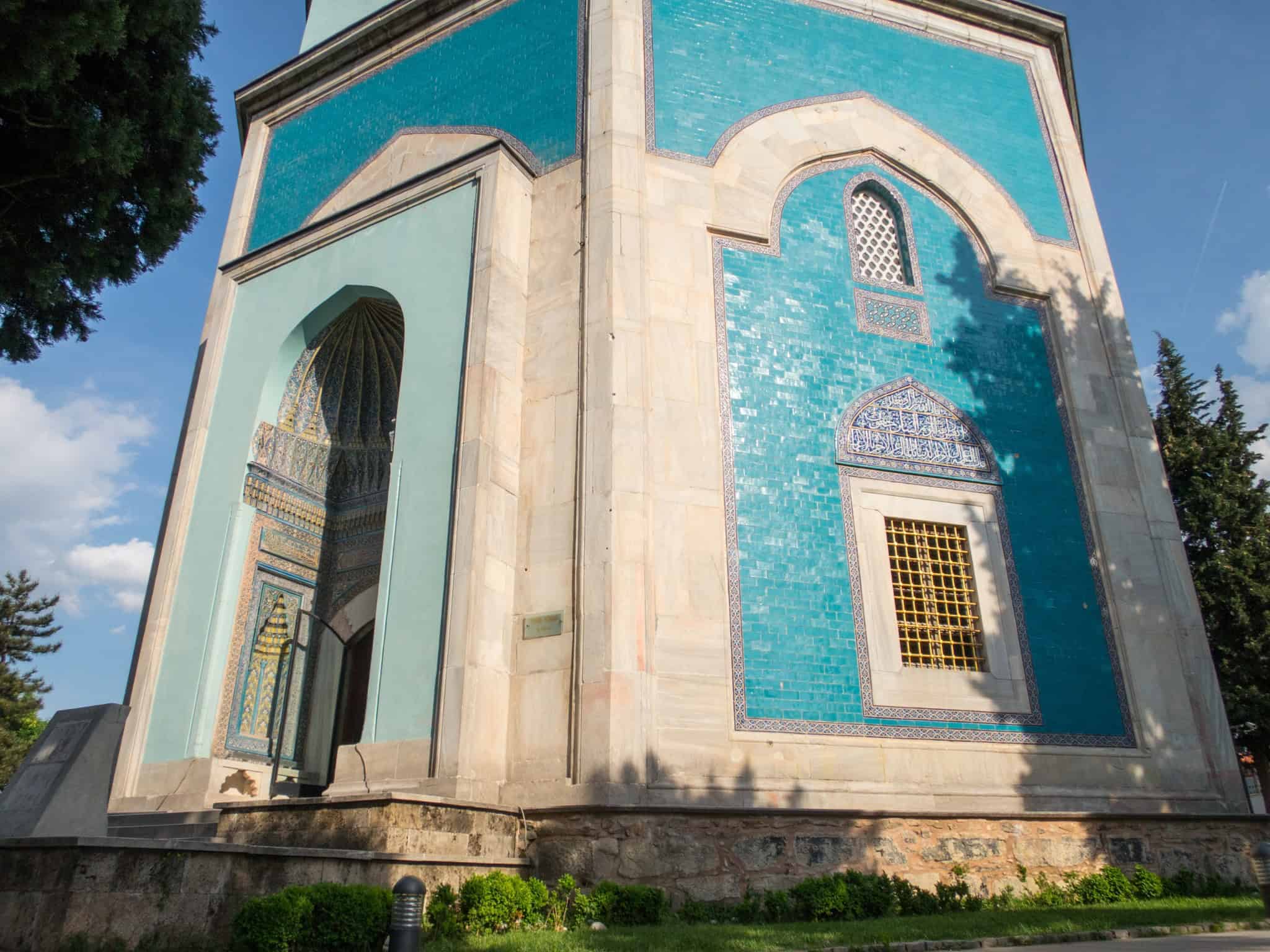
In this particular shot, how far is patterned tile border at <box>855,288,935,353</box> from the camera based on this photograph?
10492 mm

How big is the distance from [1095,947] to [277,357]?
32.8 feet

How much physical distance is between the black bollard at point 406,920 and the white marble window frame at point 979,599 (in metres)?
5.44

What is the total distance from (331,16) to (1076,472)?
12.5 meters

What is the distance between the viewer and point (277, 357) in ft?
37.1

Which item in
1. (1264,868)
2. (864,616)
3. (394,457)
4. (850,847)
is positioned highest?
(394,457)

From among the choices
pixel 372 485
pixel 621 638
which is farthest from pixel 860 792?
pixel 372 485

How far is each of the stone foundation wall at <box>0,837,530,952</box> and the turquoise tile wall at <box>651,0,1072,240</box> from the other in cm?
816

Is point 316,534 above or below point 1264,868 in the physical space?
above

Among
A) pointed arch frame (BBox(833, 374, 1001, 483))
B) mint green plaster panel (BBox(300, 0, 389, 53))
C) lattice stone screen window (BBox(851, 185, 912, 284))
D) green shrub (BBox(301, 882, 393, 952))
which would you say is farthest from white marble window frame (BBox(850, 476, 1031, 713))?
mint green plaster panel (BBox(300, 0, 389, 53))

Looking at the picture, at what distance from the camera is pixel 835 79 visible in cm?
1182

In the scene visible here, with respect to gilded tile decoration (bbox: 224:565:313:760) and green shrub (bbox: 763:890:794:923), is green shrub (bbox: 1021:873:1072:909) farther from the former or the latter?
gilded tile decoration (bbox: 224:565:313:760)

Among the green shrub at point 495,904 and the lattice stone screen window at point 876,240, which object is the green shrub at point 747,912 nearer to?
the green shrub at point 495,904

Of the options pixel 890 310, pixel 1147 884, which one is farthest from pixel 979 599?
pixel 890 310

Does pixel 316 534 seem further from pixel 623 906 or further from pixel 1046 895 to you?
pixel 1046 895
